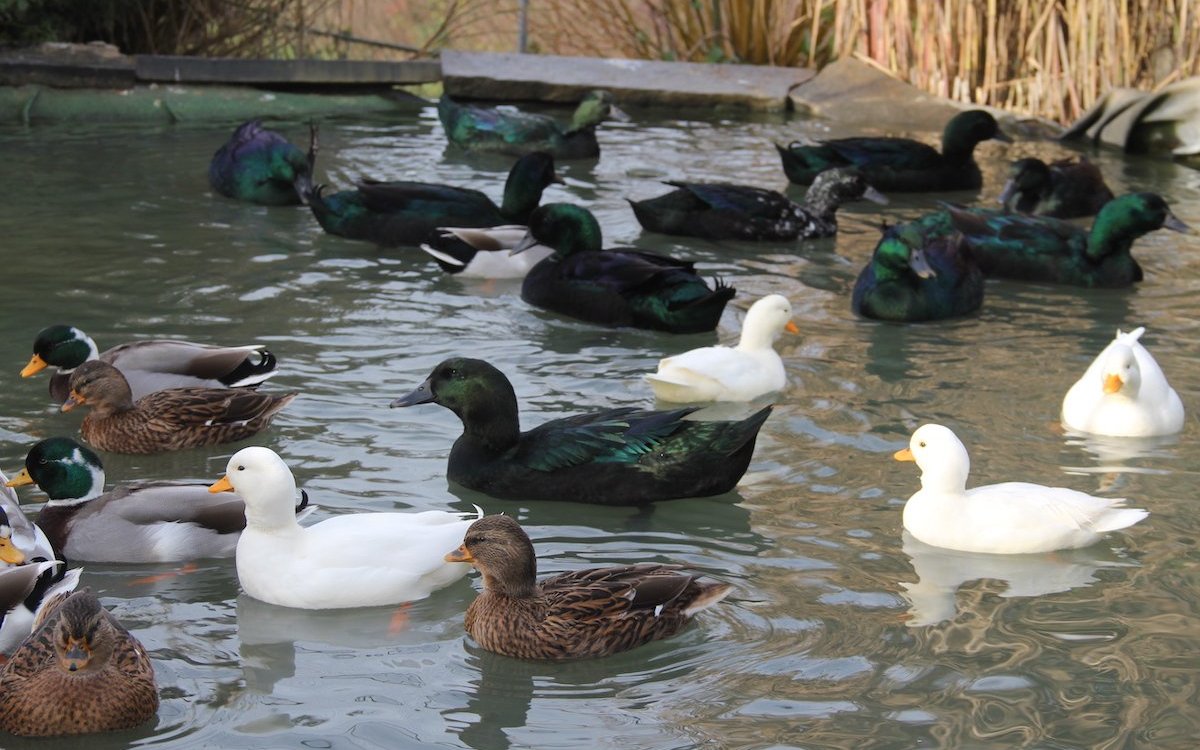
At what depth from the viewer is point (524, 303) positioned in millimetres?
9297

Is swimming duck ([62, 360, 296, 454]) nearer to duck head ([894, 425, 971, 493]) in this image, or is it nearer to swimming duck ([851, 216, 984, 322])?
duck head ([894, 425, 971, 493])

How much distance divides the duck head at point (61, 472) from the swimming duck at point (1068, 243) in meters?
5.41

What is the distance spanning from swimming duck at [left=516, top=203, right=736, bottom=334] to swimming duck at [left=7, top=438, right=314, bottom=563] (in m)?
3.10

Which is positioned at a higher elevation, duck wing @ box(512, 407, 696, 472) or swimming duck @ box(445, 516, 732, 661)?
duck wing @ box(512, 407, 696, 472)

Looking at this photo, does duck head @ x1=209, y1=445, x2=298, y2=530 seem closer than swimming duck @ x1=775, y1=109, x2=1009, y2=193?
Yes

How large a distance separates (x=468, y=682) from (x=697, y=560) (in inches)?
44.7

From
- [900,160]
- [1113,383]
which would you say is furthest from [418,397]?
[900,160]

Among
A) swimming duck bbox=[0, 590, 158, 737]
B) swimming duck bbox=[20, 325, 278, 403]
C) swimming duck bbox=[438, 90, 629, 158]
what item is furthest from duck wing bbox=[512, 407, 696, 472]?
swimming duck bbox=[438, 90, 629, 158]

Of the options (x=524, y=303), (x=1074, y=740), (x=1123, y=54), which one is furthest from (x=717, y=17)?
(x=1074, y=740)

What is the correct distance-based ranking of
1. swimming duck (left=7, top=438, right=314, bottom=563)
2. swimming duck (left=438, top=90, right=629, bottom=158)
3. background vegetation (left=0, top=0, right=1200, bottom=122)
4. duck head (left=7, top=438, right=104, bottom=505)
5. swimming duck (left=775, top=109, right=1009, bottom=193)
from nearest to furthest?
swimming duck (left=7, top=438, right=314, bottom=563), duck head (left=7, top=438, right=104, bottom=505), swimming duck (left=775, top=109, right=1009, bottom=193), swimming duck (left=438, top=90, right=629, bottom=158), background vegetation (left=0, top=0, right=1200, bottom=122)

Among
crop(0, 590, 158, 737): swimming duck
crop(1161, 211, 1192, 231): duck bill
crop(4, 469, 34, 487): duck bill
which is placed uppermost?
crop(1161, 211, 1192, 231): duck bill

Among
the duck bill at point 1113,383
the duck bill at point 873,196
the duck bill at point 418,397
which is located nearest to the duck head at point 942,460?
the duck bill at point 1113,383

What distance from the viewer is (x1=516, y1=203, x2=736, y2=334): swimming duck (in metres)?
8.53

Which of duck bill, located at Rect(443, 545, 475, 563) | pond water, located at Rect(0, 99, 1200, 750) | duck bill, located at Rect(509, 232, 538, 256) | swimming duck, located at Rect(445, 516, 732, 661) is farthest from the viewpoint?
duck bill, located at Rect(509, 232, 538, 256)
